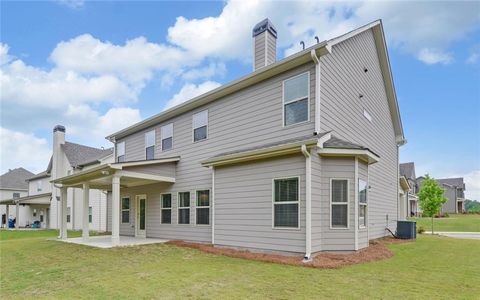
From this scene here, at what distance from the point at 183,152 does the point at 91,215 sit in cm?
1471

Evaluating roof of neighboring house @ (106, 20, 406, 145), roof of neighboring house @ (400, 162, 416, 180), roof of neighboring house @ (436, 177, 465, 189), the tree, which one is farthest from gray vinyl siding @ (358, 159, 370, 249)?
roof of neighboring house @ (436, 177, 465, 189)

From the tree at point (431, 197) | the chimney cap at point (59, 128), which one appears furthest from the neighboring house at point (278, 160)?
the chimney cap at point (59, 128)

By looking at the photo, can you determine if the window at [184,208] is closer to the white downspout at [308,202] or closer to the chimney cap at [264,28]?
the white downspout at [308,202]

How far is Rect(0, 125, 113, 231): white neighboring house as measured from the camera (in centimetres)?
2449

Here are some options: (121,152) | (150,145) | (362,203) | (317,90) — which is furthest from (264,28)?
(121,152)

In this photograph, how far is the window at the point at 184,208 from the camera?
13703 millimetres

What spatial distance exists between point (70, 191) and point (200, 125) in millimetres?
19028

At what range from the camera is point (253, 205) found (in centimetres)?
1023

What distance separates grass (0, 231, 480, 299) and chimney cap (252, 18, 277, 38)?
331 inches

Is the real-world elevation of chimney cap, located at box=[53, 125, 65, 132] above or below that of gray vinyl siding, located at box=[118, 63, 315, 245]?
above

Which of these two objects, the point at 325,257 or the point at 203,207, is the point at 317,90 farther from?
the point at 203,207

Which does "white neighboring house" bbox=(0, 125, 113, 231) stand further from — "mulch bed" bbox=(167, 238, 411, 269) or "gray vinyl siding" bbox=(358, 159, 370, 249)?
"gray vinyl siding" bbox=(358, 159, 370, 249)

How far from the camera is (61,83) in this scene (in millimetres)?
20469

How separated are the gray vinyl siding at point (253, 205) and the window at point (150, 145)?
6.02m
